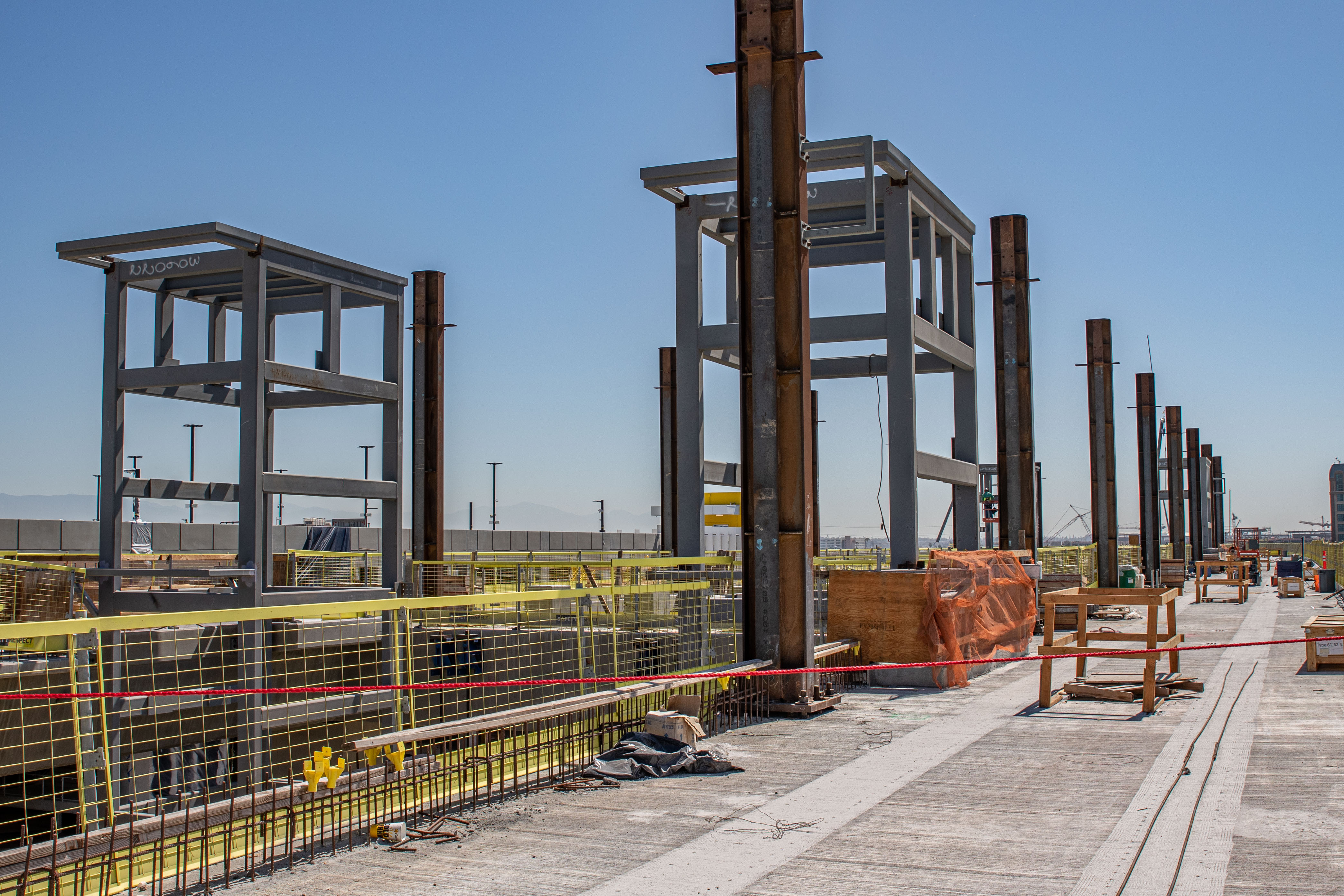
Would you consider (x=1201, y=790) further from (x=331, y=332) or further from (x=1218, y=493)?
(x=1218, y=493)

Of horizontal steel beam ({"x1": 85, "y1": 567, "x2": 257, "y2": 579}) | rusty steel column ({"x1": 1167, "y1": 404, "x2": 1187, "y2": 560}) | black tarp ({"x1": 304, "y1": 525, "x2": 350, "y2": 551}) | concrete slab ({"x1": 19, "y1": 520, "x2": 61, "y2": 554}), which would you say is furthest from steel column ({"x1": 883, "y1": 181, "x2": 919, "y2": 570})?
rusty steel column ({"x1": 1167, "y1": 404, "x2": 1187, "y2": 560})

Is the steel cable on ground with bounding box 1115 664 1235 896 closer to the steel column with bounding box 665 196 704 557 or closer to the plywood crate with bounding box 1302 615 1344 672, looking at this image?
the plywood crate with bounding box 1302 615 1344 672

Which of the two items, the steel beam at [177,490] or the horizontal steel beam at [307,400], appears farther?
the horizontal steel beam at [307,400]

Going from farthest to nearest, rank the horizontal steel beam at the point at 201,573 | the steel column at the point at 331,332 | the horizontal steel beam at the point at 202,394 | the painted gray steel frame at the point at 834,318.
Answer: the horizontal steel beam at the point at 202,394, the steel column at the point at 331,332, the painted gray steel frame at the point at 834,318, the horizontal steel beam at the point at 201,573

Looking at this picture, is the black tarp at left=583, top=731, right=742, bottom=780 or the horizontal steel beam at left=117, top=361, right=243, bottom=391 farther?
the horizontal steel beam at left=117, top=361, right=243, bottom=391

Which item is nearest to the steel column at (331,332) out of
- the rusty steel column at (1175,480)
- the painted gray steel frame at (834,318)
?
the painted gray steel frame at (834,318)

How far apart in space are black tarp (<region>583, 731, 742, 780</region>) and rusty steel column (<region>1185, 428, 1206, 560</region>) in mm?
59135

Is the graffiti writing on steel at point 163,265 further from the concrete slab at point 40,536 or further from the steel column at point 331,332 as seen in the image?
the concrete slab at point 40,536

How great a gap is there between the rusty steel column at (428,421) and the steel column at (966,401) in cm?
1144

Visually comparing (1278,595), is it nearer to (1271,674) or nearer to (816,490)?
(816,490)

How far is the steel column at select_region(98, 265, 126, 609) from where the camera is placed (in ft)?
61.8

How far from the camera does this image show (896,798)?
811 centimetres

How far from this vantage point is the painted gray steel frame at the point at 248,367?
57.6 feet

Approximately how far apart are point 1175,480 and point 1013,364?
37.7 m
